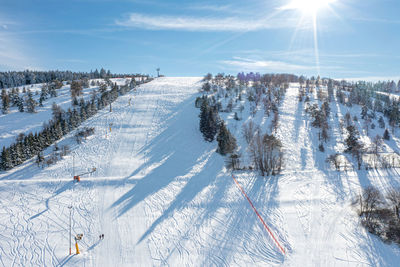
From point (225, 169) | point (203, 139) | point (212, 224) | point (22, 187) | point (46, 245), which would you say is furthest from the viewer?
point (203, 139)

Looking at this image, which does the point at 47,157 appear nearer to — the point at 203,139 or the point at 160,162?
the point at 160,162

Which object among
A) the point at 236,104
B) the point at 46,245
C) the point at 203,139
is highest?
the point at 236,104

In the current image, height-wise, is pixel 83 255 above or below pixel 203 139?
below

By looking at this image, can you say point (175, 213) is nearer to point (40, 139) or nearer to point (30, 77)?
point (40, 139)

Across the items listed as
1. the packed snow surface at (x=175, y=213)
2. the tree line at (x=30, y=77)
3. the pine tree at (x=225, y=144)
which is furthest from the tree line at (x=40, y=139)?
the tree line at (x=30, y=77)

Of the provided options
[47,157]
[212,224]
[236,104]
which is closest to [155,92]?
[236,104]

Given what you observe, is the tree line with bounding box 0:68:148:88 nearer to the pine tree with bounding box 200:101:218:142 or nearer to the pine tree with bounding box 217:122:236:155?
the pine tree with bounding box 200:101:218:142

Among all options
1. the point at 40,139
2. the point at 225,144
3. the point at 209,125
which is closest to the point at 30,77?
the point at 40,139

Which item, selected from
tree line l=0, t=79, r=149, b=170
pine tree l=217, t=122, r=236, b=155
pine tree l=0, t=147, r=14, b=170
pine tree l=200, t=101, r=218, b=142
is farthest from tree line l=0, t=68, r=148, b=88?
pine tree l=217, t=122, r=236, b=155

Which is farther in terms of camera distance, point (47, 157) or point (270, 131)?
point (270, 131)
